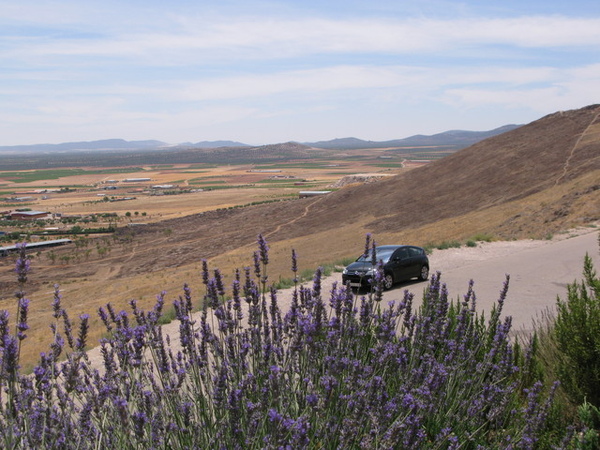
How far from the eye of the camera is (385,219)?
4800cm

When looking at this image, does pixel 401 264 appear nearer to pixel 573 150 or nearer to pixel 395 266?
pixel 395 266

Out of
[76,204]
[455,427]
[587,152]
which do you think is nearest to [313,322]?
[455,427]

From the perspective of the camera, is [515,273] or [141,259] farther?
[141,259]

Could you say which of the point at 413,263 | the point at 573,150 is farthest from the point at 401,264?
the point at 573,150

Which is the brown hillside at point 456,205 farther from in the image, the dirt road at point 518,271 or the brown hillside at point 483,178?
the dirt road at point 518,271

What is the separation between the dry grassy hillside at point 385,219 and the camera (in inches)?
1268

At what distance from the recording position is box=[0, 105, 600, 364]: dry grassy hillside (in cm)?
3222

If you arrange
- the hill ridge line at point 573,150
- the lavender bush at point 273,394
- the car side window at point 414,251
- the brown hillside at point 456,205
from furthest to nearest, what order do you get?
1. the hill ridge line at point 573,150
2. the brown hillside at point 456,205
3. the car side window at point 414,251
4. the lavender bush at point 273,394

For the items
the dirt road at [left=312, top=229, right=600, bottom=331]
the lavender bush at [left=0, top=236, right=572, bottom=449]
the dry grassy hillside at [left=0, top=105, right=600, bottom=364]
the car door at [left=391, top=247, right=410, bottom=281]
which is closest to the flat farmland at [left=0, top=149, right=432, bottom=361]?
the dry grassy hillside at [left=0, top=105, right=600, bottom=364]

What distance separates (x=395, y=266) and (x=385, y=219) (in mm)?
30780

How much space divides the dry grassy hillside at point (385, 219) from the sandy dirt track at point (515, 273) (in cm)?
429

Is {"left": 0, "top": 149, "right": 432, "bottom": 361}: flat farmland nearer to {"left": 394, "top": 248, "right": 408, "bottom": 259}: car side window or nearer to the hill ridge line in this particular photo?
{"left": 394, "top": 248, "right": 408, "bottom": 259}: car side window

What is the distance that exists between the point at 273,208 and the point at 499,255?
44337 mm

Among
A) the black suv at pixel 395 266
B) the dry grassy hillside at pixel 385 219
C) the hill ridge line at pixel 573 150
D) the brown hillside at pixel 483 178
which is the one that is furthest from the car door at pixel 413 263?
the hill ridge line at pixel 573 150
